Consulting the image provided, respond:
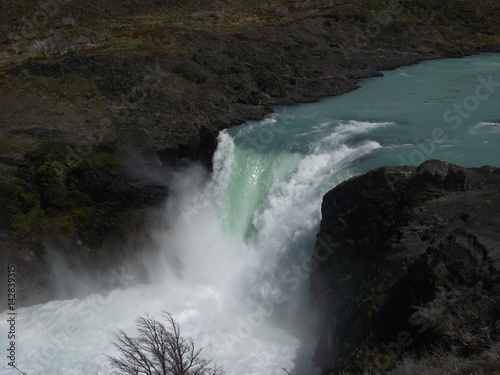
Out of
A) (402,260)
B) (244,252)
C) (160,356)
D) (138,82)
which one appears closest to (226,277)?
(244,252)

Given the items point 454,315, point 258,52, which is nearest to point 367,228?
point 454,315

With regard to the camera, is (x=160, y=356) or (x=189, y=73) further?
(x=189, y=73)

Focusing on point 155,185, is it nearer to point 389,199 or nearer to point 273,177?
point 273,177

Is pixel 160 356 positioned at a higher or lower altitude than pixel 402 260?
lower

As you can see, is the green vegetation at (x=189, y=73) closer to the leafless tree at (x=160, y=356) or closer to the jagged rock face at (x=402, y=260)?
the jagged rock face at (x=402, y=260)

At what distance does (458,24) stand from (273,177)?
46927 millimetres

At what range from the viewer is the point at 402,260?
1362cm

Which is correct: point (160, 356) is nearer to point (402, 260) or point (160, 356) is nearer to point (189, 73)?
point (402, 260)

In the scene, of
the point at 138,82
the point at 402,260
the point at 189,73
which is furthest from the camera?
the point at 189,73

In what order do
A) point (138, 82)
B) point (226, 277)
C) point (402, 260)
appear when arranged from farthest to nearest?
point (138, 82) < point (226, 277) < point (402, 260)

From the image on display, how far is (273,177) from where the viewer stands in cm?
2264

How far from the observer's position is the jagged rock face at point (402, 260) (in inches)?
444

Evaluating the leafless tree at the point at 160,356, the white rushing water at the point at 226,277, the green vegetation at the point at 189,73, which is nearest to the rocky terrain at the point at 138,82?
the green vegetation at the point at 189,73

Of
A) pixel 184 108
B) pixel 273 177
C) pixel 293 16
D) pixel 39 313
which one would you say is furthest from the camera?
pixel 293 16
